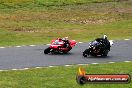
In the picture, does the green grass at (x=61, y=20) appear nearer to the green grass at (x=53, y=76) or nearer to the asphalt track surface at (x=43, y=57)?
the asphalt track surface at (x=43, y=57)

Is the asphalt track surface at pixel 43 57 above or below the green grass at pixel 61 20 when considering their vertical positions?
above

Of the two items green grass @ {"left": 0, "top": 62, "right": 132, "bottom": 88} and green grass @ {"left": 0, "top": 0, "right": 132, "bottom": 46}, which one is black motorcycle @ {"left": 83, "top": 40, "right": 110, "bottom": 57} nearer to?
green grass @ {"left": 0, "top": 62, "right": 132, "bottom": 88}

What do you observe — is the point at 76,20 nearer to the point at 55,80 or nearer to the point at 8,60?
the point at 8,60

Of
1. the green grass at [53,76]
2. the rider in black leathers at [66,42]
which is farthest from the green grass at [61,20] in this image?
the green grass at [53,76]

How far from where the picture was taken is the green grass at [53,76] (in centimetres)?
1812

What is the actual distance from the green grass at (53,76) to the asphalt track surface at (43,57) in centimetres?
139

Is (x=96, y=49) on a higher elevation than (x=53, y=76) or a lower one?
lower

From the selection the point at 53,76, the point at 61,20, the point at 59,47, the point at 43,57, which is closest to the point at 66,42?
the point at 59,47

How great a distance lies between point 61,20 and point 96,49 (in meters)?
19.6

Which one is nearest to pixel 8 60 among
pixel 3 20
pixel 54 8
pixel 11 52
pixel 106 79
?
pixel 11 52

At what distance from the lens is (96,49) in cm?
2580

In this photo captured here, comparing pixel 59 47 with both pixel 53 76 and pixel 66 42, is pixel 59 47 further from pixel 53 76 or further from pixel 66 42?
pixel 53 76

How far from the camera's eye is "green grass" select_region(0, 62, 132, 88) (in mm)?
18125

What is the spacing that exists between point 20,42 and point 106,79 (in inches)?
804
